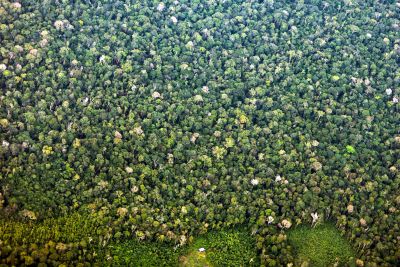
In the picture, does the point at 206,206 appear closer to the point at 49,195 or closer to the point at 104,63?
the point at 49,195

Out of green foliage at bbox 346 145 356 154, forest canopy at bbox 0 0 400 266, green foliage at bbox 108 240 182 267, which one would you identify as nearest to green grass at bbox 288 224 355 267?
forest canopy at bbox 0 0 400 266

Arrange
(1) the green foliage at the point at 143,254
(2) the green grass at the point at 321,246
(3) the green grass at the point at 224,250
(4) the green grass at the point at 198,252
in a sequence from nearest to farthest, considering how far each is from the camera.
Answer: (1) the green foliage at the point at 143,254, (4) the green grass at the point at 198,252, (3) the green grass at the point at 224,250, (2) the green grass at the point at 321,246

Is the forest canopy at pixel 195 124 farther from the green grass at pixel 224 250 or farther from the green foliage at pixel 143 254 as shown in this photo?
the green grass at pixel 224 250

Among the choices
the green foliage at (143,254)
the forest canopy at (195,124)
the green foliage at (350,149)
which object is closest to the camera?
the green foliage at (143,254)

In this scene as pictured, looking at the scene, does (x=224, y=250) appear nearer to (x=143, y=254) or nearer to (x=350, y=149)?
(x=143, y=254)

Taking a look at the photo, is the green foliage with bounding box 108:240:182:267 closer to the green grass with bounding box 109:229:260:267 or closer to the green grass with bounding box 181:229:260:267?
the green grass with bounding box 109:229:260:267

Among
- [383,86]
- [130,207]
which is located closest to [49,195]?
[130,207]

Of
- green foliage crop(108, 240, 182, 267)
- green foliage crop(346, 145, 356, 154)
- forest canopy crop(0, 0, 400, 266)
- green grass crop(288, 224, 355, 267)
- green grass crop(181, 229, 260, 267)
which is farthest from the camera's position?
green foliage crop(346, 145, 356, 154)

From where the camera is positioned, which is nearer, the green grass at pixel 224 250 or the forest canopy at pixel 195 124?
the green grass at pixel 224 250

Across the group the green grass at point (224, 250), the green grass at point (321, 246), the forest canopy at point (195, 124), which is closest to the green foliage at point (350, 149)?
the forest canopy at point (195, 124)
